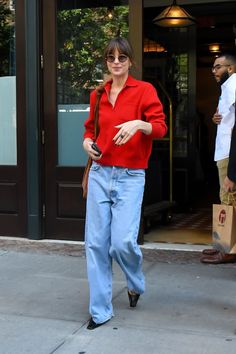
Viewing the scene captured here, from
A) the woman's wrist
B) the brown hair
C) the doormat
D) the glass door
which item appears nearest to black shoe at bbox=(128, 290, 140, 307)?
the woman's wrist

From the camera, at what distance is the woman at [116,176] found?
365 centimetres

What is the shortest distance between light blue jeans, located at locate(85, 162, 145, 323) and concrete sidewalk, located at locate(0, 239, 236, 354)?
27 centimetres

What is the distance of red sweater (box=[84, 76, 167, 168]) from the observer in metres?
3.65

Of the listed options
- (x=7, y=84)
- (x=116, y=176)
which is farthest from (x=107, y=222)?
(x=7, y=84)

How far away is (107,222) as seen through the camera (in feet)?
12.2

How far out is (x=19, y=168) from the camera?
6.20 m

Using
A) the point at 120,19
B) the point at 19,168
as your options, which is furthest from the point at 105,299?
the point at 120,19

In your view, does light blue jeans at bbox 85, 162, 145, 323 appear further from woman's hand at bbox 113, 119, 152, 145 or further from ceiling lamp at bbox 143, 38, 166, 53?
ceiling lamp at bbox 143, 38, 166, 53

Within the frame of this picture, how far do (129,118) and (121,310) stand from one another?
1375 millimetres

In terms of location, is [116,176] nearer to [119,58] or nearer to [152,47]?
[119,58]

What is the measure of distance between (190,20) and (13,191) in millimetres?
3097

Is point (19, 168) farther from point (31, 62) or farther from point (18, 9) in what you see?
point (18, 9)

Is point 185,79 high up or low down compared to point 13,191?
up

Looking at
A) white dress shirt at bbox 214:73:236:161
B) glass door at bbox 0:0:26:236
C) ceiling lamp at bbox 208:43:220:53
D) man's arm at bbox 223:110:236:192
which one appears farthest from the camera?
ceiling lamp at bbox 208:43:220:53
